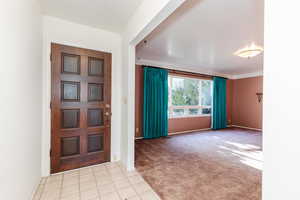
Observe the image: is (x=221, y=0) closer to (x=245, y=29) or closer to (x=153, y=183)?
(x=245, y=29)

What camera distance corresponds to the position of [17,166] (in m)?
1.20

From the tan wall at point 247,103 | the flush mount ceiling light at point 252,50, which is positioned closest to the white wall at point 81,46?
the flush mount ceiling light at point 252,50

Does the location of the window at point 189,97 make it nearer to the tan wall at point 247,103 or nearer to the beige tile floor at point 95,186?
the tan wall at point 247,103

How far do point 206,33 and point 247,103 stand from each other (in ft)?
15.5

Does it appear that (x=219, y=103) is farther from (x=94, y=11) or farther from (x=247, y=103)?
(x=94, y=11)

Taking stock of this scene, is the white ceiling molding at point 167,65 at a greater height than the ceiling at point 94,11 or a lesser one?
lesser

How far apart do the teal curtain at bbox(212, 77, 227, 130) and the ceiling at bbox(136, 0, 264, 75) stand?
1.55 metres

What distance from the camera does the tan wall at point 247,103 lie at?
5434 mm

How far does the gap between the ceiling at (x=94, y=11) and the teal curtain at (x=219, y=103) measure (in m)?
4.74

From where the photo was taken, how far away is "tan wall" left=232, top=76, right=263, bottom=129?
5434 millimetres

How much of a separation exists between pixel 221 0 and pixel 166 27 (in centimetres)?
93
